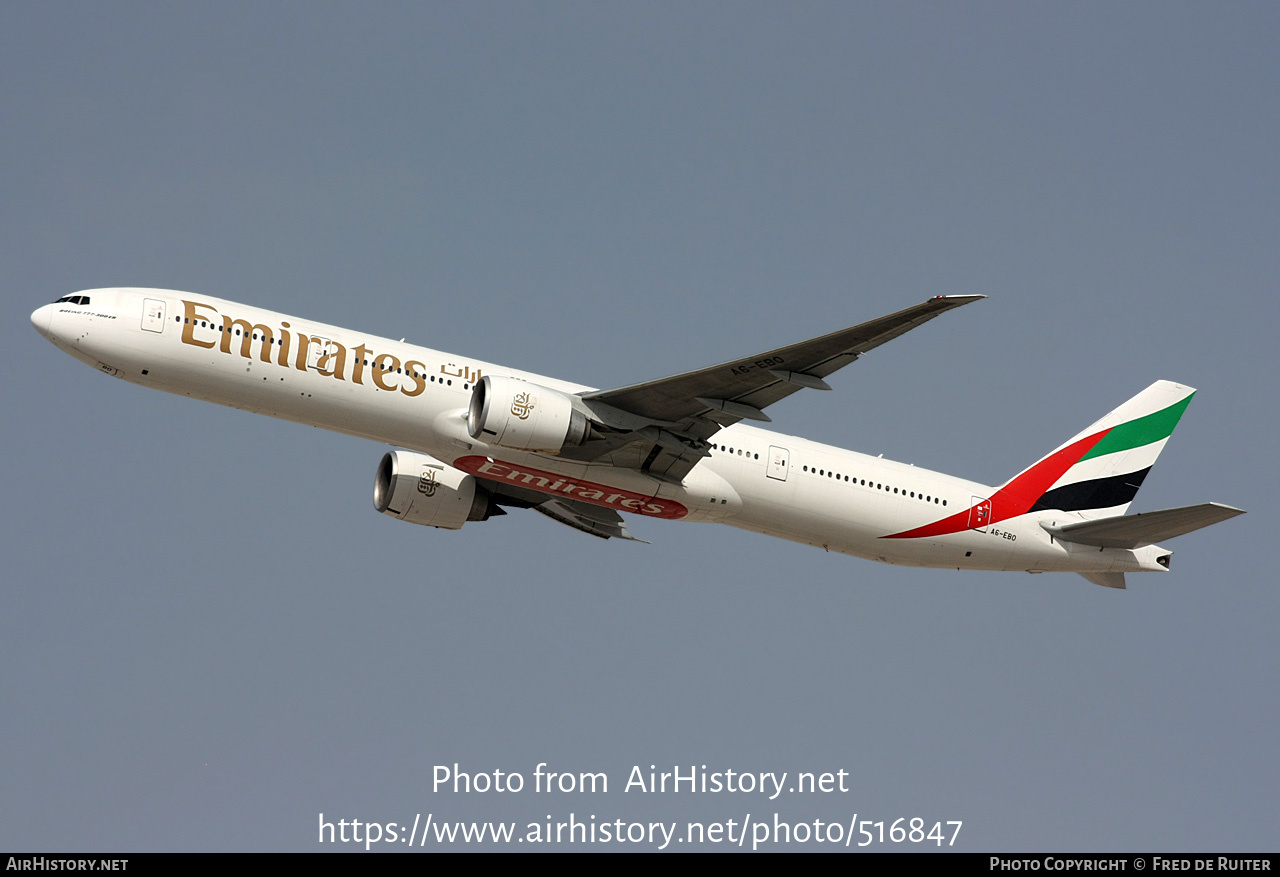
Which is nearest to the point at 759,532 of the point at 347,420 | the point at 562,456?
the point at 562,456

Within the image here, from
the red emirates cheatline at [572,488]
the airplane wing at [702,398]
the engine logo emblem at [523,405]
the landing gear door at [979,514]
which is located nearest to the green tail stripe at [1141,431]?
the landing gear door at [979,514]

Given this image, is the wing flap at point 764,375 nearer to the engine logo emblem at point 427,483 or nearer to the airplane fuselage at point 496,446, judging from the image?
the airplane fuselage at point 496,446

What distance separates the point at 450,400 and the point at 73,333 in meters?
9.00

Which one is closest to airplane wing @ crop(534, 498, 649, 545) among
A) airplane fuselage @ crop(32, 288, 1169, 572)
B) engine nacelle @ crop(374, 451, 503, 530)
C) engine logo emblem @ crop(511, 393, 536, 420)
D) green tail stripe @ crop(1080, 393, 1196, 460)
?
engine nacelle @ crop(374, 451, 503, 530)

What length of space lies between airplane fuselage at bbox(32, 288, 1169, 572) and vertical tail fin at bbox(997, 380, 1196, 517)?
0.96m

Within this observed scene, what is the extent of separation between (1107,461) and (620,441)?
1635 centimetres

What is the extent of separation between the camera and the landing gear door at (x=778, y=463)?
34969 millimetres

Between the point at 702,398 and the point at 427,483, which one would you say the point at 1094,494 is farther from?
the point at 427,483

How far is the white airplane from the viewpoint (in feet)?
103

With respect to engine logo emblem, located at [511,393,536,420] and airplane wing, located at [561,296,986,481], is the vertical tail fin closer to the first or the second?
airplane wing, located at [561,296,986,481]

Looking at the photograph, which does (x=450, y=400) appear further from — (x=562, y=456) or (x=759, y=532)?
(x=759, y=532)

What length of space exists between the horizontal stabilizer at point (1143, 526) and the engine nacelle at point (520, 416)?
594 inches

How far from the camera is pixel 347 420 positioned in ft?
107

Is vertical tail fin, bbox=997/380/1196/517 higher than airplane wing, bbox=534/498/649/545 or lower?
higher
